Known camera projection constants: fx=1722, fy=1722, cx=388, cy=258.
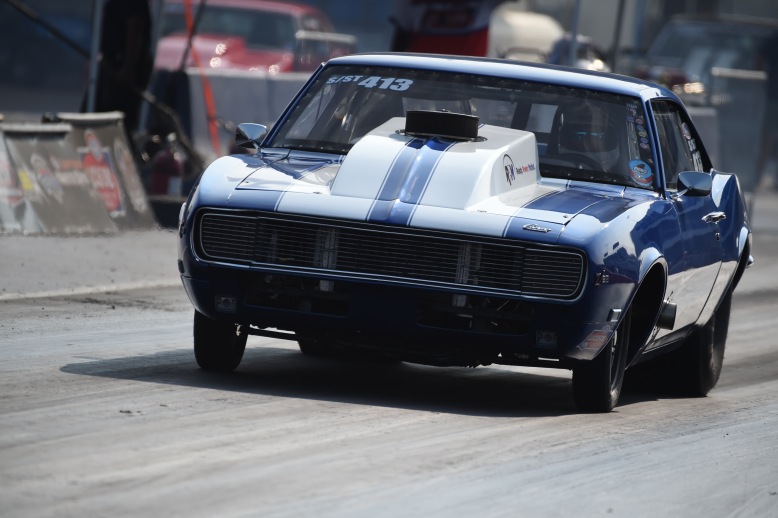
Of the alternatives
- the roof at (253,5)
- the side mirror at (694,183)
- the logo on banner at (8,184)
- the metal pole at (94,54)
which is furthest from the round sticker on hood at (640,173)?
the roof at (253,5)

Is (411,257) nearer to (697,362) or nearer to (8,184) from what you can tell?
(697,362)

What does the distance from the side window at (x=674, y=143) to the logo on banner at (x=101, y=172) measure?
6.06m

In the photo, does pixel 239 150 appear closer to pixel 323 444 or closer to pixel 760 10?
pixel 323 444

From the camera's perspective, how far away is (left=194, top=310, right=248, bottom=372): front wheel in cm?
771

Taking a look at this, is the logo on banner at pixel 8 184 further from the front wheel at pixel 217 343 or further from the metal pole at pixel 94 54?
the front wheel at pixel 217 343

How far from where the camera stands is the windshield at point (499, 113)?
319 inches

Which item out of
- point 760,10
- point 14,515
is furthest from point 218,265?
point 760,10

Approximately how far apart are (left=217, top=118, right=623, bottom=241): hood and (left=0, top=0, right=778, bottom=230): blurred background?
5946 millimetres

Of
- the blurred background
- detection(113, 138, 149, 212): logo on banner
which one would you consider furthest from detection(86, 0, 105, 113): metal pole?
detection(113, 138, 149, 212): logo on banner

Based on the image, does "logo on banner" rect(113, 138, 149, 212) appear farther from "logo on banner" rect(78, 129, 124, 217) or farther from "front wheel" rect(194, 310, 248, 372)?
"front wheel" rect(194, 310, 248, 372)

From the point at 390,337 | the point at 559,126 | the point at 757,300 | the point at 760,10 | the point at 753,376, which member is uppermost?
the point at 559,126

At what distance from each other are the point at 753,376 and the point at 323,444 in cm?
444

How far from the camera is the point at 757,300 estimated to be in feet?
46.7

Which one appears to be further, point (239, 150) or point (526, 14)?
point (526, 14)
